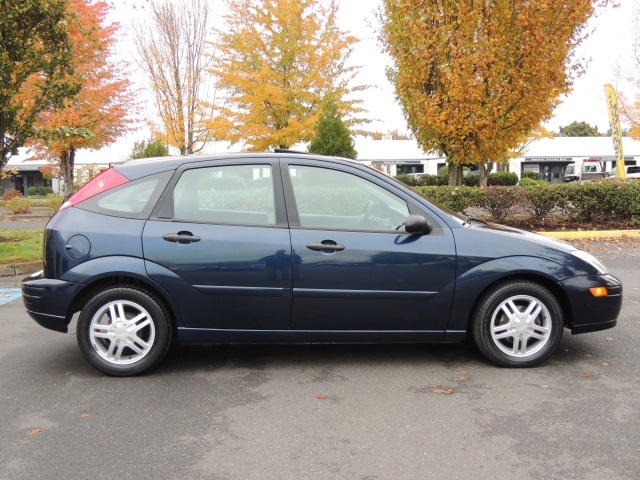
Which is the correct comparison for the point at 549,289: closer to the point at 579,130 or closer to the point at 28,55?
the point at 28,55

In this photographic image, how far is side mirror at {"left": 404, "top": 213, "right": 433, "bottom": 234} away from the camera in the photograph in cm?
440

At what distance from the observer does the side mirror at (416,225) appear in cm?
440

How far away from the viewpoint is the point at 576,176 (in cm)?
4381

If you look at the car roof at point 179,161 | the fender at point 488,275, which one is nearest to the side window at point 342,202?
the car roof at point 179,161

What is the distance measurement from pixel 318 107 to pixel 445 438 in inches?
726

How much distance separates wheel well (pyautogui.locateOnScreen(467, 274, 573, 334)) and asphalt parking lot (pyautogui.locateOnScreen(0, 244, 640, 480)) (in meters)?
0.37

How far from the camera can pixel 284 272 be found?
436cm

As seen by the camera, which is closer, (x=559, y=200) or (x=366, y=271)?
(x=366, y=271)

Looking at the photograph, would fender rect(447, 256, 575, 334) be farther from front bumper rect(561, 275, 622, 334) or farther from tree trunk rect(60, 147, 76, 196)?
tree trunk rect(60, 147, 76, 196)

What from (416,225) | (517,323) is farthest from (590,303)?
(416,225)

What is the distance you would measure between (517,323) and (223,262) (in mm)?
2204

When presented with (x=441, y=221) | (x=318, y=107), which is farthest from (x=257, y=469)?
(x=318, y=107)

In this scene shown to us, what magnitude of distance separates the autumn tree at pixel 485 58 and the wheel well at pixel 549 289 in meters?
9.74

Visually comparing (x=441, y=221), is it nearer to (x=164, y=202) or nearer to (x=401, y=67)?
(x=164, y=202)
